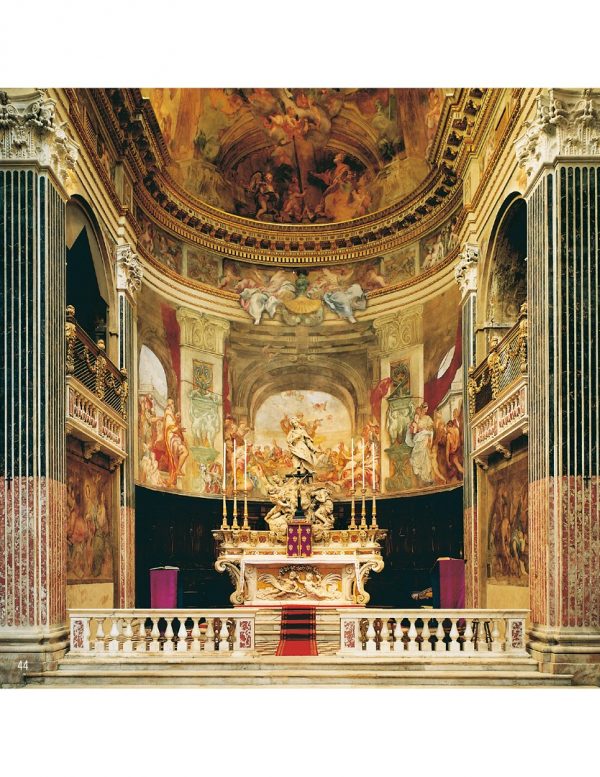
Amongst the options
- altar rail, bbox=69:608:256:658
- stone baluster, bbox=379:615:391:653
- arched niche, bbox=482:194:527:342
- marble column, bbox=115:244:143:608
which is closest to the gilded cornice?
marble column, bbox=115:244:143:608

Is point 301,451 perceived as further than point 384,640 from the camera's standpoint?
Yes

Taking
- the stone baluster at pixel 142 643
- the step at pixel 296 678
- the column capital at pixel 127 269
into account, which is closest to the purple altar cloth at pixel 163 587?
the stone baluster at pixel 142 643

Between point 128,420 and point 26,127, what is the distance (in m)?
6.48

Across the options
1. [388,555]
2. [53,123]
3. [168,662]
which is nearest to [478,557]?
[388,555]

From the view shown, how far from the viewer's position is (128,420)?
52.9ft

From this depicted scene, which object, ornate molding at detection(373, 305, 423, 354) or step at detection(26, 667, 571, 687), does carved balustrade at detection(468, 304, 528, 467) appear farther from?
ornate molding at detection(373, 305, 423, 354)

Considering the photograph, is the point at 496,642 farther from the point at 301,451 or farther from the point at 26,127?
the point at 26,127

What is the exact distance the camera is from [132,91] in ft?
50.1

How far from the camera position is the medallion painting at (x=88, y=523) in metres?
12.9

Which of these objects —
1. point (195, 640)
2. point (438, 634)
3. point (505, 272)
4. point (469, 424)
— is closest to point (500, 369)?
point (505, 272)

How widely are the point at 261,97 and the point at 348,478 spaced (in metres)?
8.32

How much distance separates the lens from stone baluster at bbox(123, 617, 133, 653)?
10.7 m

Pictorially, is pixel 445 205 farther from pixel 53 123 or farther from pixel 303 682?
pixel 303 682

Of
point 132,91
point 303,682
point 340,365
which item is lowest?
point 303,682
